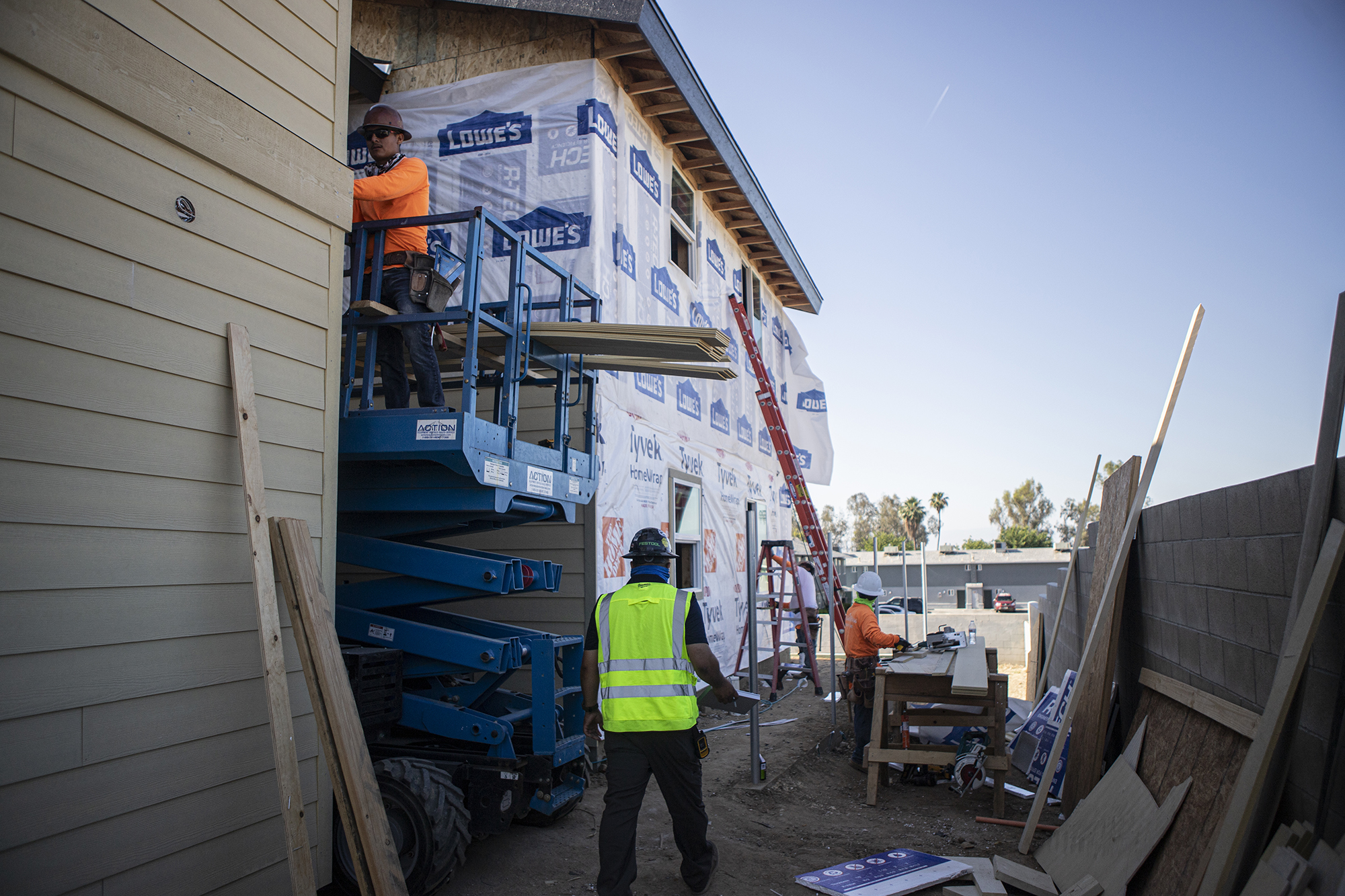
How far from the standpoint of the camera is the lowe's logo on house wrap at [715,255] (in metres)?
11.6

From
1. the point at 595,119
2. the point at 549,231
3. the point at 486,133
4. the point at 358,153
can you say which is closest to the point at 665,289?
the point at 549,231

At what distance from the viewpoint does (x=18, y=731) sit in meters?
2.74

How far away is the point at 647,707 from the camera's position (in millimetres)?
3998

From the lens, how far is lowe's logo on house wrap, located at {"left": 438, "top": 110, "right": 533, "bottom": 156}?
7969mm

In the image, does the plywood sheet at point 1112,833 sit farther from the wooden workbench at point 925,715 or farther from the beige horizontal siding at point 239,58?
the beige horizontal siding at point 239,58

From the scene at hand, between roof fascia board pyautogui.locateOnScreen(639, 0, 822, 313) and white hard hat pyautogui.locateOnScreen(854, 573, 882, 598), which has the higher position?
roof fascia board pyautogui.locateOnScreen(639, 0, 822, 313)

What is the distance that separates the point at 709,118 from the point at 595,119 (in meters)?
2.62

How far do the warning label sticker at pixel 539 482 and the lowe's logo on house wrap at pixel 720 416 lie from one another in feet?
19.2

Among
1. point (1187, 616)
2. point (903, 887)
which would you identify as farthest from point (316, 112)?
point (1187, 616)

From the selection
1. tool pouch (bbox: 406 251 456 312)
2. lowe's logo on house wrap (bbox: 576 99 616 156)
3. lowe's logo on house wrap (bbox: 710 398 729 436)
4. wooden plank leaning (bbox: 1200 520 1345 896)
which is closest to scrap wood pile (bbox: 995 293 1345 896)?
wooden plank leaning (bbox: 1200 520 1345 896)

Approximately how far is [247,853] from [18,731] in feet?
3.98

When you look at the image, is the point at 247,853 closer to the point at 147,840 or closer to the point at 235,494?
the point at 147,840

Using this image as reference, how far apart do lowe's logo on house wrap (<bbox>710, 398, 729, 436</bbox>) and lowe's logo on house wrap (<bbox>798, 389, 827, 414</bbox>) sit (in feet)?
15.2

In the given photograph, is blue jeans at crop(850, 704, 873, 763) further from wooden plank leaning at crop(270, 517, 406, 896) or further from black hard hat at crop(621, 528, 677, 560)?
wooden plank leaning at crop(270, 517, 406, 896)
